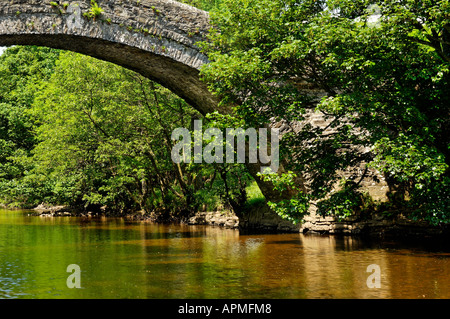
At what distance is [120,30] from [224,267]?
6.53 metres

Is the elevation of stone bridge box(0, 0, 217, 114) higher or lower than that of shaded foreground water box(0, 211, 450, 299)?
higher

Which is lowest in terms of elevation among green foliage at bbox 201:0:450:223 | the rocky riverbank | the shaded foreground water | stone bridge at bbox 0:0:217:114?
the shaded foreground water

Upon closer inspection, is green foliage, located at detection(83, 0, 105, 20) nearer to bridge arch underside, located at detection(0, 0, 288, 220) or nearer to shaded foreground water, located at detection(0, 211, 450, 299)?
bridge arch underside, located at detection(0, 0, 288, 220)

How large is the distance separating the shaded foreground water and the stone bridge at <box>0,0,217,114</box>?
4.60 meters

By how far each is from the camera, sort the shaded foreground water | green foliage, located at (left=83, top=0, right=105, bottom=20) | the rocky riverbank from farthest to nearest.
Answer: green foliage, located at (left=83, top=0, right=105, bottom=20) → the rocky riverbank → the shaded foreground water

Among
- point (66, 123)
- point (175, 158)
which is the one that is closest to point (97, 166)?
point (66, 123)

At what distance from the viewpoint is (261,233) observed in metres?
14.1

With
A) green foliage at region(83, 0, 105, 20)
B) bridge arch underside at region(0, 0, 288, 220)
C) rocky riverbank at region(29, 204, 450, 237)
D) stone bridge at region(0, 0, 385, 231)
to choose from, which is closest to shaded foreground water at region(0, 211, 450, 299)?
rocky riverbank at region(29, 204, 450, 237)

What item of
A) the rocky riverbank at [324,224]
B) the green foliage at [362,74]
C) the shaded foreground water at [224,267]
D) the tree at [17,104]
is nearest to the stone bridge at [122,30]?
the rocky riverbank at [324,224]

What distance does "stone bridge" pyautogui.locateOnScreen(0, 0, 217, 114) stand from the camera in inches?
435

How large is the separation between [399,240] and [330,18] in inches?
205

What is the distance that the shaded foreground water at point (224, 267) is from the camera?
6277mm

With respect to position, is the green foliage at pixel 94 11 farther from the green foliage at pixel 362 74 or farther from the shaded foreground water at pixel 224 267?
the shaded foreground water at pixel 224 267
